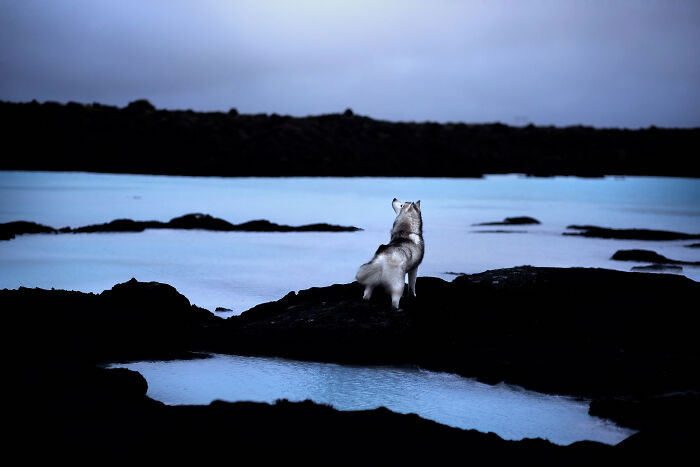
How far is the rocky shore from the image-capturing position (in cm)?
461

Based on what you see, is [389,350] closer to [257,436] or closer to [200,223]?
[257,436]

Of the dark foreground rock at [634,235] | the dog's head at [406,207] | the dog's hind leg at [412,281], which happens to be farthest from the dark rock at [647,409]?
the dark foreground rock at [634,235]

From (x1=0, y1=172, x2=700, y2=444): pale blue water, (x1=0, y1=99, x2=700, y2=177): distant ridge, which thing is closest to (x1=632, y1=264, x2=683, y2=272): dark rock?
(x1=0, y1=172, x2=700, y2=444): pale blue water

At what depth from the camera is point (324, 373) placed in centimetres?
751

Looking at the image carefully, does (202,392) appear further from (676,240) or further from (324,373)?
(676,240)

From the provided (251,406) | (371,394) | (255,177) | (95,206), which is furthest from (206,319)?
(255,177)

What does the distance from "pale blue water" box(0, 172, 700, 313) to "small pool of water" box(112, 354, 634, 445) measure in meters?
3.80

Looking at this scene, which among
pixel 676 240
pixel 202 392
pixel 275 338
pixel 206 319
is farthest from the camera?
pixel 676 240

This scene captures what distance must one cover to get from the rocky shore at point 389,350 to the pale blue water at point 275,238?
120 inches

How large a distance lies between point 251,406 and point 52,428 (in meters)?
1.27

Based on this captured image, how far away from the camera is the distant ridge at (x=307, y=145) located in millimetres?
68500

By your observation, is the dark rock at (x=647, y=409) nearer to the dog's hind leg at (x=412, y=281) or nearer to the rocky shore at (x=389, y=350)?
the rocky shore at (x=389, y=350)

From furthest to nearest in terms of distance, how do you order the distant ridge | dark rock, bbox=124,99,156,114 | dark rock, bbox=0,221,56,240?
dark rock, bbox=124,99,156,114 → the distant ridge → dark rock, bbox=0,221,56,240

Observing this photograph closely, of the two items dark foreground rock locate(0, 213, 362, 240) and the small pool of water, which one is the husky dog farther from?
dark foreground rock locate(0, 213, 362, 240)
